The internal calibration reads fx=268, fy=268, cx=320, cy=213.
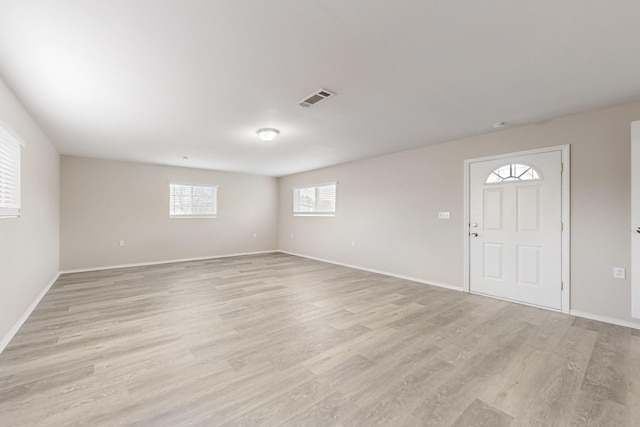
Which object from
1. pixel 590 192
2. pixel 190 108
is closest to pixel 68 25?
pixel 190 108

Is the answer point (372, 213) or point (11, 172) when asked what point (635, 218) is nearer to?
point (372, 213)

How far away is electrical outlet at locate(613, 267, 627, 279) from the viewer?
113 inches

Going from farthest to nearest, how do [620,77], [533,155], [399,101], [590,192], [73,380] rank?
[533,155] < [590,192] < [399,101] < [620,77] < [73,380]

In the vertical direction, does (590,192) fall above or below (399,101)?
below

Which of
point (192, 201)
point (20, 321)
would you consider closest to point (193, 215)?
point (192, 201)

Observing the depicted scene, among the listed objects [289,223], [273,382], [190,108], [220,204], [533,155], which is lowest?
[273,382]

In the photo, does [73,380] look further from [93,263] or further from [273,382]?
[93,263]

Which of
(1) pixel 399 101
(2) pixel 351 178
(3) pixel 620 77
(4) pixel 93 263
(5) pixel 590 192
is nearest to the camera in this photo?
(3) pixel 620 77

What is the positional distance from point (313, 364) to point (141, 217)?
5.81 meters

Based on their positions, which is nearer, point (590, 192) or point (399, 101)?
point (399, 101)

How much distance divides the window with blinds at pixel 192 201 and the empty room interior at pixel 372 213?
4.54ft

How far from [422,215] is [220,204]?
5.22 m

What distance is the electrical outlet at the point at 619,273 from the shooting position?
9.45 feet

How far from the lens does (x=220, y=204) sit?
7.31 m
